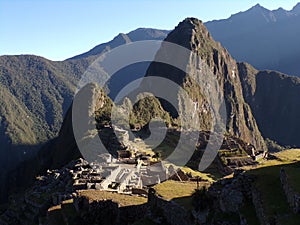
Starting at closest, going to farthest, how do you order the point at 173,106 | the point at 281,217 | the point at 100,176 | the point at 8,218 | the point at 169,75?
the point at 281,217, the point at 100,176, the point at 8,218, the point at 173,106, the point at 169,75

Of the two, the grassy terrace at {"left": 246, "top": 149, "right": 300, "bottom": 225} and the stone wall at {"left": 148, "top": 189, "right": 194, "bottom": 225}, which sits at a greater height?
the grassy terrace at {"left": 246, "top": 149, "right": 300, "bottom": 225}

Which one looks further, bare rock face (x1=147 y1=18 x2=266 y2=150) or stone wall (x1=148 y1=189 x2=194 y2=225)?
bare rock face (x1=147 y1=18 x2=266 y2=150)

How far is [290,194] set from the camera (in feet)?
35.4

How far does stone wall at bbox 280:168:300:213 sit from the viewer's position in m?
10.1

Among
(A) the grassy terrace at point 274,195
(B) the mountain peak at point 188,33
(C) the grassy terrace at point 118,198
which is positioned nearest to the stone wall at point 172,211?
(C) the grassy terrace at point 118,198

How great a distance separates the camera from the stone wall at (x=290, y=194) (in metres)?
10.1

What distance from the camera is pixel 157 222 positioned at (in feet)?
47.8

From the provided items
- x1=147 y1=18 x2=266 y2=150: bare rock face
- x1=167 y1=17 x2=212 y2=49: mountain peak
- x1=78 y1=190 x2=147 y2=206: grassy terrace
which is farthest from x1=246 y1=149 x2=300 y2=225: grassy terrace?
x1=167 y1=17 x2=212 y2=49: mountain peak

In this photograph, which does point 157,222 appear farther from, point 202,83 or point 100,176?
point 202,83

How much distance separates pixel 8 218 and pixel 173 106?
4214 inches

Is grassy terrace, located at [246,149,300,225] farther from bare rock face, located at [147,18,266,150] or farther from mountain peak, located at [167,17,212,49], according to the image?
mountain peak, located at [167,17,212,49]

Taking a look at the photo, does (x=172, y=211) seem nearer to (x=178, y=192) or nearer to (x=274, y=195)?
(x=178, y=192)

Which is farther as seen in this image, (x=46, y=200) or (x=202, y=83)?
(x=202, y=83)

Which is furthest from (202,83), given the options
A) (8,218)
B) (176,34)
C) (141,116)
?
(8,218)
